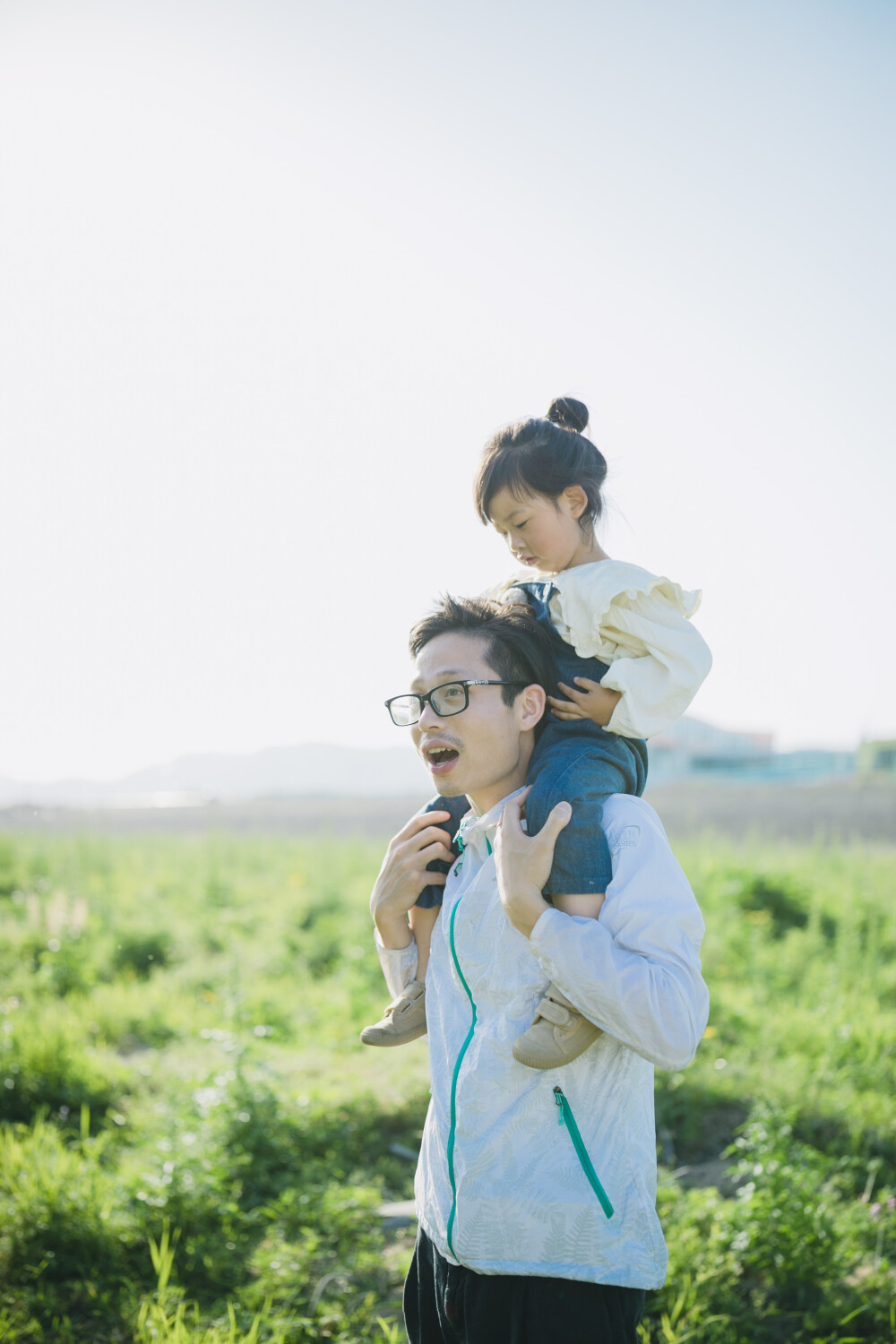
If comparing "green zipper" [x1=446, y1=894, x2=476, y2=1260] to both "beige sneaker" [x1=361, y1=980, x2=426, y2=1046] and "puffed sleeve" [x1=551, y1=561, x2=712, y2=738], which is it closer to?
"beige sneaker" [x1=361, y1=980, x2=426, y2=1046]

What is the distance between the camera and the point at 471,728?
2.01 m

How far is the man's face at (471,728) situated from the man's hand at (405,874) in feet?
0.67

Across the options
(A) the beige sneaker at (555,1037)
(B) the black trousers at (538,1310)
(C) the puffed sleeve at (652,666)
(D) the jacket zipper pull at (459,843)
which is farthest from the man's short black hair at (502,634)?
(B) the black trousers at (538,1310)

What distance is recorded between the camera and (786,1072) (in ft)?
16.3

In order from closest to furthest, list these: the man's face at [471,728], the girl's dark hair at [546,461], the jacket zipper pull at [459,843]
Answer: the man's face at [471,728]
the jacket zipper pull at [459,843]
the girl's dark hair at [546,461]

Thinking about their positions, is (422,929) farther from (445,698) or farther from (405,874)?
(445,698)

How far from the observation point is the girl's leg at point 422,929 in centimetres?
228

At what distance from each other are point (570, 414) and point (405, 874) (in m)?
1.43

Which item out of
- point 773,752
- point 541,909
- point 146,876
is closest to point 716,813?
point 773,752

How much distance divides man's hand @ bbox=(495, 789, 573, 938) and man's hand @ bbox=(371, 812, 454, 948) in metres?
0.38

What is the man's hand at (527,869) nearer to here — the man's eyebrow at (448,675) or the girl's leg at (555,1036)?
the girl's leg at (555,1036)

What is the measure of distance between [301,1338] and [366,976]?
13.5ft

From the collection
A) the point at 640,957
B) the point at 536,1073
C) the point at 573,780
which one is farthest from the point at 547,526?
the point at 536,1073

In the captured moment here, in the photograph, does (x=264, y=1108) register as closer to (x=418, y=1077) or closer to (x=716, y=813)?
(x=418, y=1077)
